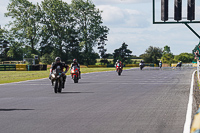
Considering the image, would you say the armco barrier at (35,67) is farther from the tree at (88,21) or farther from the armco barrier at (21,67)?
the tree at (88,21)

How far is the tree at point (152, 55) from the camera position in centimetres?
17075

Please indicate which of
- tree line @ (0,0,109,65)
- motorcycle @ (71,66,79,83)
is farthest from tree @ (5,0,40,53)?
motorcycle @ (71,66,79,83)

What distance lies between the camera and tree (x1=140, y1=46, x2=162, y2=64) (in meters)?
171

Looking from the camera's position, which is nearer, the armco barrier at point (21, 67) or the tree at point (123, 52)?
the armco barrier at point (21, 67)

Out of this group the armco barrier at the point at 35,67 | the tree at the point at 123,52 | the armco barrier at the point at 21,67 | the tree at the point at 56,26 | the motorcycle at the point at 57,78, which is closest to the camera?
the motorcycle at the point at 57,78

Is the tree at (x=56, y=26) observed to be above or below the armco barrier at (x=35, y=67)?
above

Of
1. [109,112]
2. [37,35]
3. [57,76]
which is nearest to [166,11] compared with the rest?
[57,76]

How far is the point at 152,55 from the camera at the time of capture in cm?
17375

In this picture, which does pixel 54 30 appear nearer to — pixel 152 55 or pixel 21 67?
pixel 21 67

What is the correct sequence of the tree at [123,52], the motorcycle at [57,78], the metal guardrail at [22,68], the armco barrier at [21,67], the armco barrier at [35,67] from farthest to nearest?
1. the tree at [123,52]
2. the armco barrier at [21,67]
3. the metal guardrail at [22,68]
4. the armco barrier at [35,67]
5. the motorcycle at [57,78]

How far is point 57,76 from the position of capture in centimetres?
1786

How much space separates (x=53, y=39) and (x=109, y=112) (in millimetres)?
84585

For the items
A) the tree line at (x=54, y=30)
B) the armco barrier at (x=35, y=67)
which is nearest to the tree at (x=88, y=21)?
the tree line at (x=54, y=30)

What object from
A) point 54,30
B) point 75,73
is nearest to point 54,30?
point 54,30
